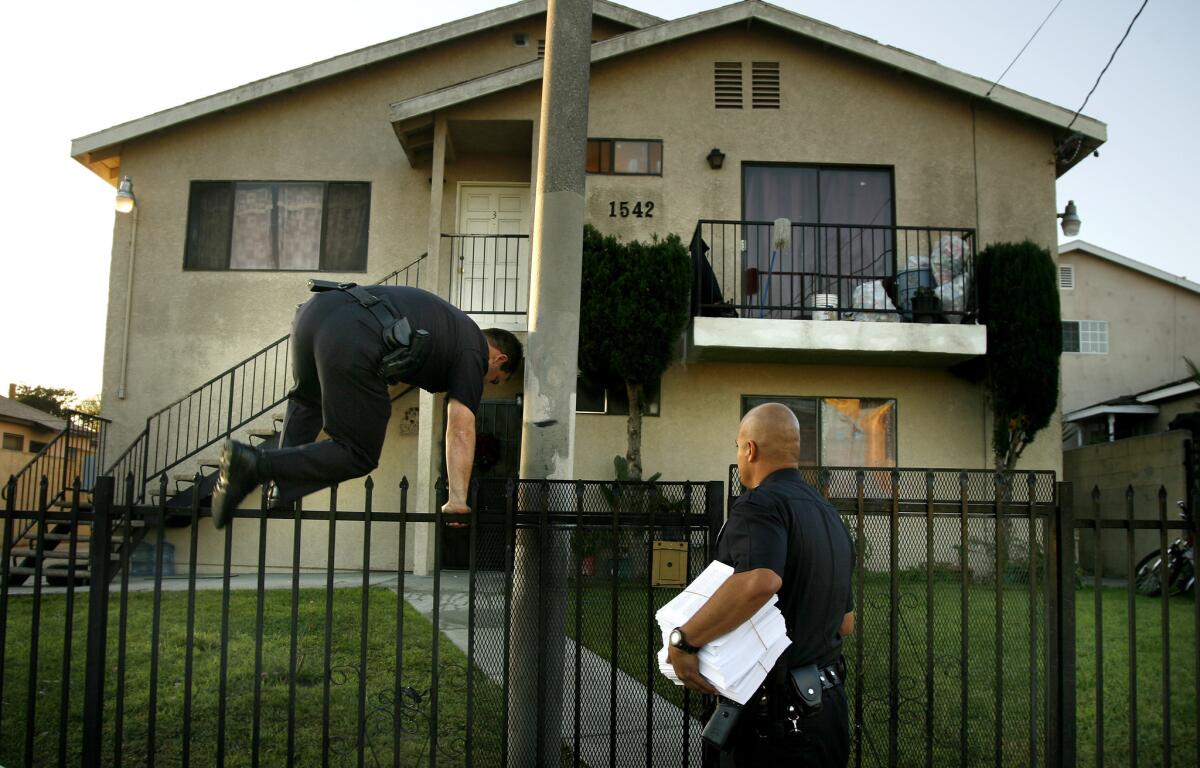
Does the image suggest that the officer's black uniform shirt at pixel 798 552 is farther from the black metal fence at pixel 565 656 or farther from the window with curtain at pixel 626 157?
the window with curtain at pixel 626 157

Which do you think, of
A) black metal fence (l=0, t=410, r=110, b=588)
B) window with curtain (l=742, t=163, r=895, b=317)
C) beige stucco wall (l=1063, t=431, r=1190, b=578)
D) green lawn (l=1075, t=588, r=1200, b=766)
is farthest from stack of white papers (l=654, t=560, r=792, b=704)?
beige stucco wall (l=1063, t=431, r=1190, b=578)

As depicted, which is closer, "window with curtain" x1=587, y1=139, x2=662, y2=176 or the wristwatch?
the wristwatch

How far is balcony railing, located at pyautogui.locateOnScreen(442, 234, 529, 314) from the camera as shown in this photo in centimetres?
1257

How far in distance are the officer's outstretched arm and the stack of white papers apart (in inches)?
44.9

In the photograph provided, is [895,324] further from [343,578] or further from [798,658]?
[798,658]

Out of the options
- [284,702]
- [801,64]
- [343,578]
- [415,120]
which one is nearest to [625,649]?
[284,702]

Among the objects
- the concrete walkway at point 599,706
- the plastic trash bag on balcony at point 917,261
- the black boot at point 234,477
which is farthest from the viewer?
the plastic trash bag on balcony at point 917,261

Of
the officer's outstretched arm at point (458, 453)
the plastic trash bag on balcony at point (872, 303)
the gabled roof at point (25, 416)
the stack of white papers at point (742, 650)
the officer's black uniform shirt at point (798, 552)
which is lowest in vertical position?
the stack of white papers at point (742, 650)

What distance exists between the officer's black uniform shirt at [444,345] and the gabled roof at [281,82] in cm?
1070

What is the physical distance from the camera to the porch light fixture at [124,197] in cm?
1259

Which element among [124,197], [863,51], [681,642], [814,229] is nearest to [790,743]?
[681,642]

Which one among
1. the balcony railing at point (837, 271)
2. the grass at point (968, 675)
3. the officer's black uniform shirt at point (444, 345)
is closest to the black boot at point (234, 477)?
the officer's black uniform shirt at point (444, 345)

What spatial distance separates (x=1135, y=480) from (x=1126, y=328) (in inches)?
350

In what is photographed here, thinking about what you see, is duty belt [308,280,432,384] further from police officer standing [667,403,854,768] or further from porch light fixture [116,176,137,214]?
porch light fixture [116,176,137,214]
